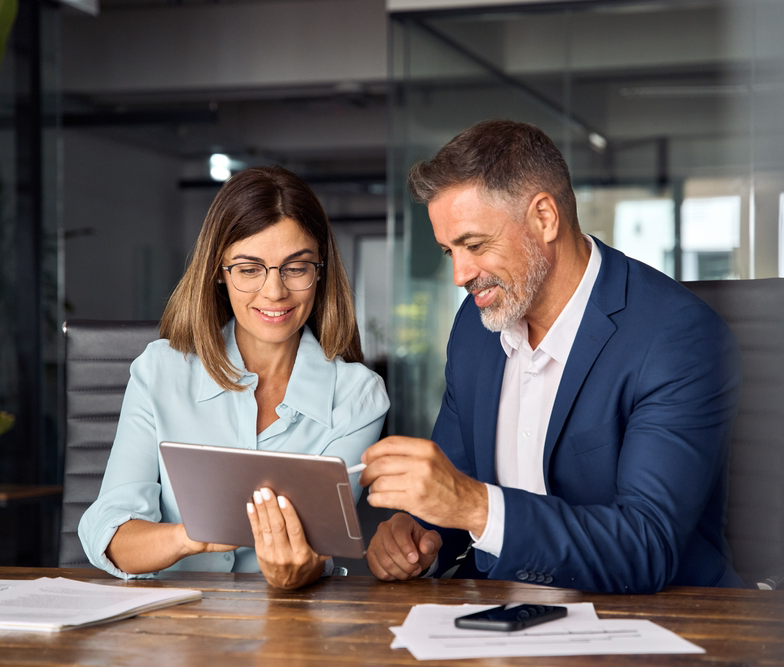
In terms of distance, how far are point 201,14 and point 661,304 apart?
5.06m

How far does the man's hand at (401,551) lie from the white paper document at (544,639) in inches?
10.6

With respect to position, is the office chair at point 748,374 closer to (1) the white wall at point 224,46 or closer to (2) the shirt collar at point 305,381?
(2) the shirt collar at point 305,381

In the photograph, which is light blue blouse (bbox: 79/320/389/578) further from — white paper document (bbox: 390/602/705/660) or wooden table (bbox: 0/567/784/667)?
white paper document (bbox: 390/602/705/660)

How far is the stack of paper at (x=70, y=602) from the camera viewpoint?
3.76ft

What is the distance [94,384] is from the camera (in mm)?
2041

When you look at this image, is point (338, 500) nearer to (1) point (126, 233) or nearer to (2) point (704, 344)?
(2) point (704, 344)

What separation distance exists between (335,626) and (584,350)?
656 mm

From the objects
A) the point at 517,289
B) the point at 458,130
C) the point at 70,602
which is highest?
the point at 458,130

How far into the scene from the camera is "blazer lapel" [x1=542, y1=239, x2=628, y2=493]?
152cm

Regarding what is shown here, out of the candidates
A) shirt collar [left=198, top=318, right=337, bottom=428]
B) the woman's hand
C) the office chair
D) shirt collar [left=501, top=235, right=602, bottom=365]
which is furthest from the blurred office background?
the woman's hand

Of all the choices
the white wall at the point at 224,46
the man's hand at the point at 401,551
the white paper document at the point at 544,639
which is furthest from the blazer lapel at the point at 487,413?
the white wall at the point at 224,46

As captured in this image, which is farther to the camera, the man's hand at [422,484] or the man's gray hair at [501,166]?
the man's gray hair at [501,166]

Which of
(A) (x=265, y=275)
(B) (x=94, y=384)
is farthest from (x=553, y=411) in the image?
(B) (x=94, y=384)

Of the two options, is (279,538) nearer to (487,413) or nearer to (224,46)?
(487,413)
